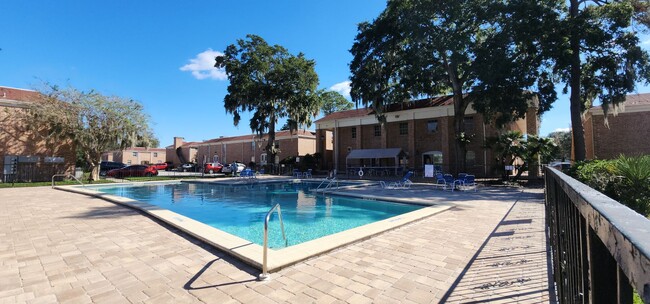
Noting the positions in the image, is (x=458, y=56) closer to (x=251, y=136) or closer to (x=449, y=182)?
(x=449, y=182)

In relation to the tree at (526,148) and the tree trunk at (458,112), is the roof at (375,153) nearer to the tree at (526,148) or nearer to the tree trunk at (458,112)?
the tree trunk at (458,112)

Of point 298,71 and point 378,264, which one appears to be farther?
point 298,71

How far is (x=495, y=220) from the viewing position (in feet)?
26.8

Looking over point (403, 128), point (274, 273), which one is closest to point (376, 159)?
point (403, 128)

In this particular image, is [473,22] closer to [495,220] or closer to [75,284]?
[495,220]

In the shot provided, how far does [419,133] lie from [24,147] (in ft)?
101

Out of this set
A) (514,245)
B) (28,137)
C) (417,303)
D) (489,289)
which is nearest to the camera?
(417,303)

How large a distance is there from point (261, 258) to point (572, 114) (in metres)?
22.5

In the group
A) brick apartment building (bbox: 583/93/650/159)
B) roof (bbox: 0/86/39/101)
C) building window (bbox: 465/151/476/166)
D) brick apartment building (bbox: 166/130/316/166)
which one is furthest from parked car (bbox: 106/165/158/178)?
brick apartment building (bbox: 583/93/650/159)

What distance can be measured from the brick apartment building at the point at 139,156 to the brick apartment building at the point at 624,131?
60633mm

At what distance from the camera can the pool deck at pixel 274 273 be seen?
12.4ft

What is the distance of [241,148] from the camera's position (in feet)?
153

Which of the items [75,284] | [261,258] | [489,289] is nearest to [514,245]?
[489,289]

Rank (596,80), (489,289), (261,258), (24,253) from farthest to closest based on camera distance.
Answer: (596,80) → (24,253) → (261,258) → (489,289)
